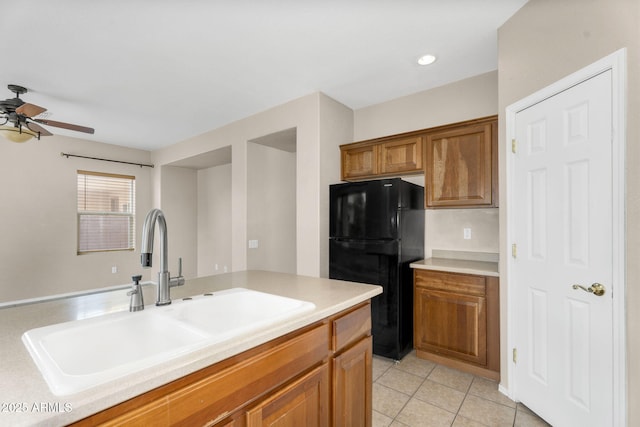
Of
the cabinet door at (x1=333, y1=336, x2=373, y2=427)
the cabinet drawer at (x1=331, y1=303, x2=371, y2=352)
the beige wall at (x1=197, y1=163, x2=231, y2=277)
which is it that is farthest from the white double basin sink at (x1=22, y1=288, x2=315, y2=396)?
the beige wall at (x1=197, y1=163, x2=231, y2=277)

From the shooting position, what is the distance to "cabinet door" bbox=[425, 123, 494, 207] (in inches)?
98.6

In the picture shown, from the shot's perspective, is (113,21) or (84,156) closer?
(113,21)

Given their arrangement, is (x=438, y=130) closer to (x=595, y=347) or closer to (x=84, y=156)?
(x=595, y=347)

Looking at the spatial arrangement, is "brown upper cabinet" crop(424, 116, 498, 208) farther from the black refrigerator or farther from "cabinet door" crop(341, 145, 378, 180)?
"cabinet door" crop(341, 145, 378, 180)

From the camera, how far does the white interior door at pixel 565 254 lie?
1.51m

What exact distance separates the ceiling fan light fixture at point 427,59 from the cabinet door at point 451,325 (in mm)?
2067

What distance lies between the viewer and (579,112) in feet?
5.36

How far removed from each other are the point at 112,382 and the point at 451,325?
2.55 metres

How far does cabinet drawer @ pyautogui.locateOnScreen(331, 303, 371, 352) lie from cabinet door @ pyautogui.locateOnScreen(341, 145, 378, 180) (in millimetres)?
1957

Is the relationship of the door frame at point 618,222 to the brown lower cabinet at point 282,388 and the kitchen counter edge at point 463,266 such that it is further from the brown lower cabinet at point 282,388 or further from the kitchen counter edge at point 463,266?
the brown lower cabinet at point 282,388

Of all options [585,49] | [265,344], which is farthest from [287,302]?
[585,49]

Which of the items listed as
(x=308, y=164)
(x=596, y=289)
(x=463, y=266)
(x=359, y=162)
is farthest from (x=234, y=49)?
(x=596, y=289)

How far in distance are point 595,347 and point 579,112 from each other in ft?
4.19

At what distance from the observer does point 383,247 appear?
269 cm
